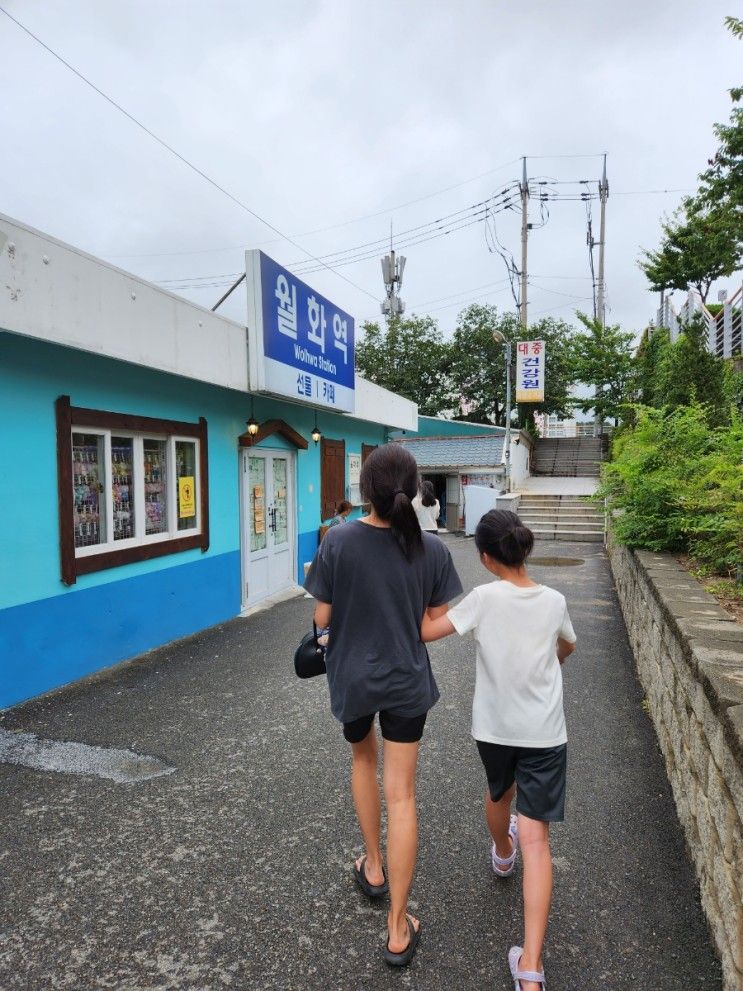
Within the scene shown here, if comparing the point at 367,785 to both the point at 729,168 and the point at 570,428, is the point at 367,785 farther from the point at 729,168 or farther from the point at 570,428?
the point at 570,428

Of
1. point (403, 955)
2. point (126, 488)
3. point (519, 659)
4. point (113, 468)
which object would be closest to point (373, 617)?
point (519, 659)

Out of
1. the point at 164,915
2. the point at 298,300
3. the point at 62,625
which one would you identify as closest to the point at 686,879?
the point at 164,915

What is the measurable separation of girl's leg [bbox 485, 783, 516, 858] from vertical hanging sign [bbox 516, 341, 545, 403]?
18.1 m

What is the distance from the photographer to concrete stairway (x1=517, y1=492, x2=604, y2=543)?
1435 centimetres

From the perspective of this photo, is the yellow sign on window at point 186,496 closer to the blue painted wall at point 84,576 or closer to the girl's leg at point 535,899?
the blue painted wall at point 84,576

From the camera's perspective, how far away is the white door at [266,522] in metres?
7.45

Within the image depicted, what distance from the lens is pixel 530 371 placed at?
1967 centimetres

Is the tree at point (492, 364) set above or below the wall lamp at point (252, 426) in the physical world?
above

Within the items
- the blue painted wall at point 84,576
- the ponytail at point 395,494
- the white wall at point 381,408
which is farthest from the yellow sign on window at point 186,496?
the ponytail at point 395,494

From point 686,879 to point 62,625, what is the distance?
446 cm

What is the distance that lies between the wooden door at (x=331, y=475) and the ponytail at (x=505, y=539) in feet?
24.9

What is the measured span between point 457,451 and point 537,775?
17215mm

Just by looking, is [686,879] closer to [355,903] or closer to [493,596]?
[355,903]

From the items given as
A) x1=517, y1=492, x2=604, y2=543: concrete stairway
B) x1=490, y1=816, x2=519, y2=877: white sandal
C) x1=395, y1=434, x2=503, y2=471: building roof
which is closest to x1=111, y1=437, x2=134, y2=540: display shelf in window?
x1=490, y1=816, x2=519, y2=877: white sandal
